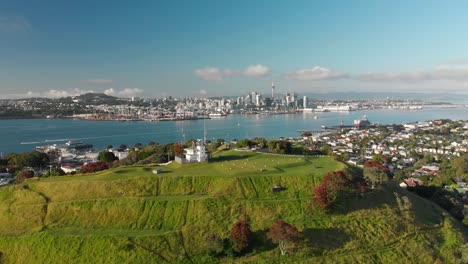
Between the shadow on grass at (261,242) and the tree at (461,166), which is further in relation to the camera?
the tree at (461,166)

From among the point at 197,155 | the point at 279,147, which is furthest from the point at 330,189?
the point at 279,147

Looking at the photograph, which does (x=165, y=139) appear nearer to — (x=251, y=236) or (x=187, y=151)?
(x=187, y=151)

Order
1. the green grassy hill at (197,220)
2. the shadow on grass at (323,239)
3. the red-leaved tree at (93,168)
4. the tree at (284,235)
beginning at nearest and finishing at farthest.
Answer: the tree at (284,235), the green grassy hill at (197,220), the shadow on grass at (323,239), the red-leaved tree at (93,168)

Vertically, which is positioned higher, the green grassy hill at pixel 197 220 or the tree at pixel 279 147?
the tree at pixel 279 147

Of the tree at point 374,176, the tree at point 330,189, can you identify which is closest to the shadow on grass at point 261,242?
the tree at point 330,189

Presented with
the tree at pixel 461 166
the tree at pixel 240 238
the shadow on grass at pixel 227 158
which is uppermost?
the shadow on grass at pixel 227 158

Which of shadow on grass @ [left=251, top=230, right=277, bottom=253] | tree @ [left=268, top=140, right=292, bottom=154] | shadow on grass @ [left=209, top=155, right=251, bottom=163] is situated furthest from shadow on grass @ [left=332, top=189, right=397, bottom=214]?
tree @ [left=268, top=140, right=292, bottom=154]

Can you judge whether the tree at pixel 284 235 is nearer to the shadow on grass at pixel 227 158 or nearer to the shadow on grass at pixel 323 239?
the shadow on grass at pixel 323 239
